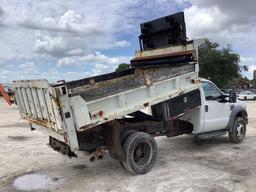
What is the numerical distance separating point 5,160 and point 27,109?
74.5 inches

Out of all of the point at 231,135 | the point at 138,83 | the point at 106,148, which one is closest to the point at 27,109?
the point at 106,148

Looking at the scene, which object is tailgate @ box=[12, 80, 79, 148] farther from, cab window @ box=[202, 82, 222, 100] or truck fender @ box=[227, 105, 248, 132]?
truck fender @ box=[227, 105, 248, 132]

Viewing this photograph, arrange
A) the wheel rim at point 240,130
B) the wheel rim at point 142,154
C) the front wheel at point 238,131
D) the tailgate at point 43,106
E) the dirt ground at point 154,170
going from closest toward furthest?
1. the tailgate at point 43,106
2. the dirt ground at point 154,170
3. the wheel rim at point 142,154
4. the front wheel at point 238,131
5. the wheel rim at point 240,130

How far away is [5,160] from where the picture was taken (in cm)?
862

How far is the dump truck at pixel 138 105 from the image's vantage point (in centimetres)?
624

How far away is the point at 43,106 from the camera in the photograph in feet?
21.8

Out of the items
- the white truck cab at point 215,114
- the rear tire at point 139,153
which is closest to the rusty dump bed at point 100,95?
the rear tire at point 139,153

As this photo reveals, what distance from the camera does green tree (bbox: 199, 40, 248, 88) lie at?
49.8 metres

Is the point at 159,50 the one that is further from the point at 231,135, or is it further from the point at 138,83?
the point at 231,135

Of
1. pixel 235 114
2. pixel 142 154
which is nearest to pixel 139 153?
pixel 142 154

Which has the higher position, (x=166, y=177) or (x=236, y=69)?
(x=166, y=177)

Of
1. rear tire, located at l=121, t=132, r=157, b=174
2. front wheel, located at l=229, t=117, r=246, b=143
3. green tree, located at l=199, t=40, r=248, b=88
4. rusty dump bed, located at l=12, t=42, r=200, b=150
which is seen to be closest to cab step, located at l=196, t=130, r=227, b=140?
front wheel, located at l=229, t=117, r=246, b=143

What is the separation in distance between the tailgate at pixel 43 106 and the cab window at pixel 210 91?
13.5 ft

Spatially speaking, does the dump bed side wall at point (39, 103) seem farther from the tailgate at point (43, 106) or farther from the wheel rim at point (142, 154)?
the wheel rim at point (142, 154)
